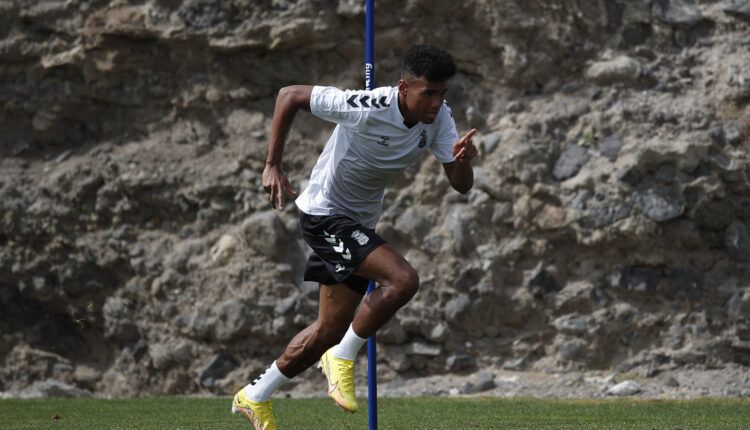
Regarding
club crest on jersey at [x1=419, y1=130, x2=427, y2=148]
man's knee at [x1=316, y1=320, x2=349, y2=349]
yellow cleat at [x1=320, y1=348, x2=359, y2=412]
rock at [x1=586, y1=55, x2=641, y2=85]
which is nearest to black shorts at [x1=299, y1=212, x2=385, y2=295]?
man's knee at [x1=316, y1=320, x2=349, y2=349]

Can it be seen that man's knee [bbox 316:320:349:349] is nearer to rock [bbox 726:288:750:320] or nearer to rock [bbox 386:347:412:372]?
rock [bbox 386:347:412:372]

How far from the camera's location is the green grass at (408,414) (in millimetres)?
7543

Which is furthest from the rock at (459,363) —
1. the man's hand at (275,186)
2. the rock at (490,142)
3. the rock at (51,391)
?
the man's hand at (275,186)

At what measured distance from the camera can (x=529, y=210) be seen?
1175cm

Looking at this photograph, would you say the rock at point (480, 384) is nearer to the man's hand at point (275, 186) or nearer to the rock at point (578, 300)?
the rock at point (578, 300)

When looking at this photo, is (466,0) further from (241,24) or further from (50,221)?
(50,221)

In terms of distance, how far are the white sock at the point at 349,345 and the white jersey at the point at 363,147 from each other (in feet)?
2.52

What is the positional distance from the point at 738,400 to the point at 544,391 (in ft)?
6.49

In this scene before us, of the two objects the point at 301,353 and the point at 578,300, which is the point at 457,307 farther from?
the point at 301,353

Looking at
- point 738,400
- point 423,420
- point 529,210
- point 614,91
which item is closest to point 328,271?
point 423,420

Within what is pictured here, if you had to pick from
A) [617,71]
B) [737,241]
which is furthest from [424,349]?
[617,71]

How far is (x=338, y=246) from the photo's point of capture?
6.35 m

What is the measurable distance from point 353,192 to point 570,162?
5706mm

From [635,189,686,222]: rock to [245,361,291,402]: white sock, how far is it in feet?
19.6
